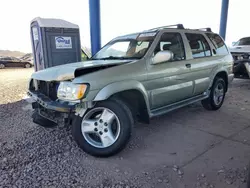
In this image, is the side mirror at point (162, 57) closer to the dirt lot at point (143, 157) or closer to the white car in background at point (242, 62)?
the dirt lot at point (143, 157)

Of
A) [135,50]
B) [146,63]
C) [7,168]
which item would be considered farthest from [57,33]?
[7,168]

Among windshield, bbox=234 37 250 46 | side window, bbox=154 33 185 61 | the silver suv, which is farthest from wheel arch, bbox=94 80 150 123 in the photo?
windshield, bbox=234 37 250 46

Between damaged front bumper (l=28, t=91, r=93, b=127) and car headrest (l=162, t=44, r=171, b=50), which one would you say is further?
car headrest (l=162, t=44, r=171, b=50)

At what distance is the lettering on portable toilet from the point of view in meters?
5.30

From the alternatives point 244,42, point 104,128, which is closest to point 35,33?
point 104,128

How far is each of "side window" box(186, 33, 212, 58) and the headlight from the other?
8.51 feet

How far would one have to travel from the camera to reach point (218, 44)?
17.0 feet

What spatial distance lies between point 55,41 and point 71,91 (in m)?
2.89

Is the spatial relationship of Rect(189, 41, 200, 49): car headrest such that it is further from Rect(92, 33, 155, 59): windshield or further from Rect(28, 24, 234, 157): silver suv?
Rect(92, 33, 155, 59): windshield

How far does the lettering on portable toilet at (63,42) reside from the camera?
5298mm

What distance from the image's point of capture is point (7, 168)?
2.80m

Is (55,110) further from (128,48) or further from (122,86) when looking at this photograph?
(128,48)

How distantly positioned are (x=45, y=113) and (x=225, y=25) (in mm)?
9971

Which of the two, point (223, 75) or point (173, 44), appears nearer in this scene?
point (173, 44)
